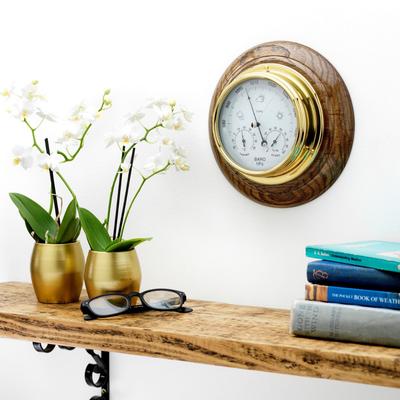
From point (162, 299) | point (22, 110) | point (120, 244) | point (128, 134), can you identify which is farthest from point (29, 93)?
point (162, 299)

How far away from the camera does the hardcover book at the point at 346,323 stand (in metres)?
0.58

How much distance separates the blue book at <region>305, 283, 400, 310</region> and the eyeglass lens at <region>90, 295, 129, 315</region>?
0.95ft

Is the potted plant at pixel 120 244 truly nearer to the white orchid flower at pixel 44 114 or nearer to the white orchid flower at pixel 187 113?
the white orchid flower at pixel 187 113

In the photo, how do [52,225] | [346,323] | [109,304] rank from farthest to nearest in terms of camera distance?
[52,225] → [109,304] → [346,323]

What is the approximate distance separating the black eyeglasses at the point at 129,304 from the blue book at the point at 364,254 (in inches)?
9.4

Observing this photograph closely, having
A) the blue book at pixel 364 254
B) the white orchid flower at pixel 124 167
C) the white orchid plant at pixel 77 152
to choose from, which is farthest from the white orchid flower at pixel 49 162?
the blue book at pixel 364 254

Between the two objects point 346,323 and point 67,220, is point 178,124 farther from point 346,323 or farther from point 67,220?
point 346,323

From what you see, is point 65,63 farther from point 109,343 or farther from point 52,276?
point 109,343

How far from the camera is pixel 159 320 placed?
2.39 feet

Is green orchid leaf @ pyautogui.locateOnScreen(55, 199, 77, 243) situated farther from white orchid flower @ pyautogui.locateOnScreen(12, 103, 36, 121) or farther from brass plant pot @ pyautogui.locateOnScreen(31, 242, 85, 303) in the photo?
white orchid flower @ pyautogui.locateOnScreen(12, 103, 36, 121)

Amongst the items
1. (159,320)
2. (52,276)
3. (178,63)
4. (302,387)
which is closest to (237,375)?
(302,387)

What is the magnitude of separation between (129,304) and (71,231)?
18 centimetres

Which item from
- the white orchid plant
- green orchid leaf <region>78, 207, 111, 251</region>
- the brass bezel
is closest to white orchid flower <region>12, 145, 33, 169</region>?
the white orchid plant

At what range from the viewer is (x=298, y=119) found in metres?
0.76
